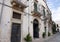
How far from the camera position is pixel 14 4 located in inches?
410

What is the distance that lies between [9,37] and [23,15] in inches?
138

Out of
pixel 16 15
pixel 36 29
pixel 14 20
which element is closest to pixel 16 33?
pixel 14 20

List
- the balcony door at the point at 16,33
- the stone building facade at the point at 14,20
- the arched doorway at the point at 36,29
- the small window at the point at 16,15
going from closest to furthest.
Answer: the stone building facade at the point at 14,20 → the balcony door at the point at 16,33 → the small window at the point at 16,15 → the arched doorway at the point at 36,29

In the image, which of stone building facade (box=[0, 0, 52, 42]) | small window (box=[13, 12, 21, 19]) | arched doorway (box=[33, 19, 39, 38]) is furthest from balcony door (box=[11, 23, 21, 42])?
arched doorway (box=[33, 19, 39, 38])

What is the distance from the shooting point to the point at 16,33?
1126cm

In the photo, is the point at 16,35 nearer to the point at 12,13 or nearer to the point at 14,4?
the point at 12,13

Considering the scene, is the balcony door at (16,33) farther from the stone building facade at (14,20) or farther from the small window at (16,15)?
the small window at (16,15)

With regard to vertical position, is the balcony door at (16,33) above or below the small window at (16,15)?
below

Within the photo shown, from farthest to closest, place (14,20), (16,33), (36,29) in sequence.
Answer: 1. (36,29)
2. (16,33)
3. (14,20)

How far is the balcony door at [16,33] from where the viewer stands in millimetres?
10637

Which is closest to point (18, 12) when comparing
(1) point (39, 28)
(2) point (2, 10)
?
(2) point (2, 10)

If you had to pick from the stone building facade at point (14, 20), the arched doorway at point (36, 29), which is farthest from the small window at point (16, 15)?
the arched doorway at point (36, 29)

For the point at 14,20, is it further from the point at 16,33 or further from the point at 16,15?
the point at 16,33

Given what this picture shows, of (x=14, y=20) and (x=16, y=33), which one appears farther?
(x=16, y=33)
